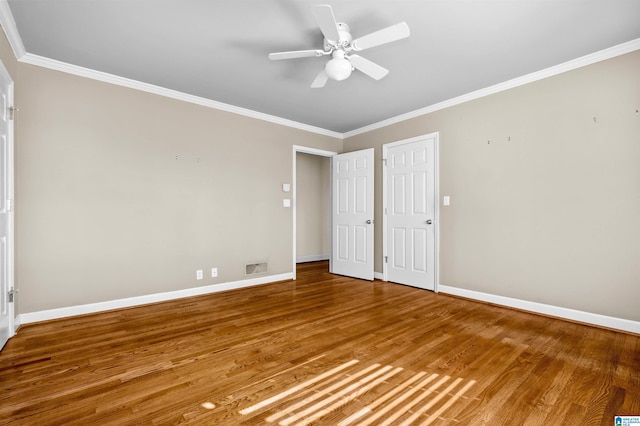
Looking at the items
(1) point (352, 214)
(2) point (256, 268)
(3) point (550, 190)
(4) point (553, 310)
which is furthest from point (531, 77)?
(2) point (256, 268)

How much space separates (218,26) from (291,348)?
275 centimetres

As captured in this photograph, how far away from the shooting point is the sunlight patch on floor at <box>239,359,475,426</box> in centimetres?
161

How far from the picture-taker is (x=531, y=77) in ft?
10.8

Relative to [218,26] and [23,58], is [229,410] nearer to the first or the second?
[218,26]

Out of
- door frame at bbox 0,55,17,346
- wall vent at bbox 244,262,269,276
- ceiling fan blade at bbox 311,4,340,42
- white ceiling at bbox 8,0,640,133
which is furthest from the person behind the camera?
wall vent at bbox 244,262,269,276

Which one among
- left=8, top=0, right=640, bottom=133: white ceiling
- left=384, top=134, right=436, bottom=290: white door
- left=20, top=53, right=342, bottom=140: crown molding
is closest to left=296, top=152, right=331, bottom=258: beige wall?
left=20, top=53, right=342, bottom=140: crown molding

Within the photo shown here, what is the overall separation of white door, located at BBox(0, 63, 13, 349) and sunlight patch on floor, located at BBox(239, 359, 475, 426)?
8.04 ft

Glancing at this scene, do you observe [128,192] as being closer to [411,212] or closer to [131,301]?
[131,301]

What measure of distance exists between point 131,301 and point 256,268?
65.3 inches

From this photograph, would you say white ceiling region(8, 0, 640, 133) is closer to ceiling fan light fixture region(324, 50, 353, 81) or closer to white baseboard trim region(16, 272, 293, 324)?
ceiling fan light fixture region(324, 50, 353, 81)

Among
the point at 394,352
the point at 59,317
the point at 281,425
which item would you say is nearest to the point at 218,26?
the point at 281,425

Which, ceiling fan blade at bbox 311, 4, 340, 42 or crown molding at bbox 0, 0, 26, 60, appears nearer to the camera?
ceiling fan blade at bbox 311, 4, 340, 42

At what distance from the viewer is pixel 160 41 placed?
268 cm

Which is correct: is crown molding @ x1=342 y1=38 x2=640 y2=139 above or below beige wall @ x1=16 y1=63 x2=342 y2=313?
above
